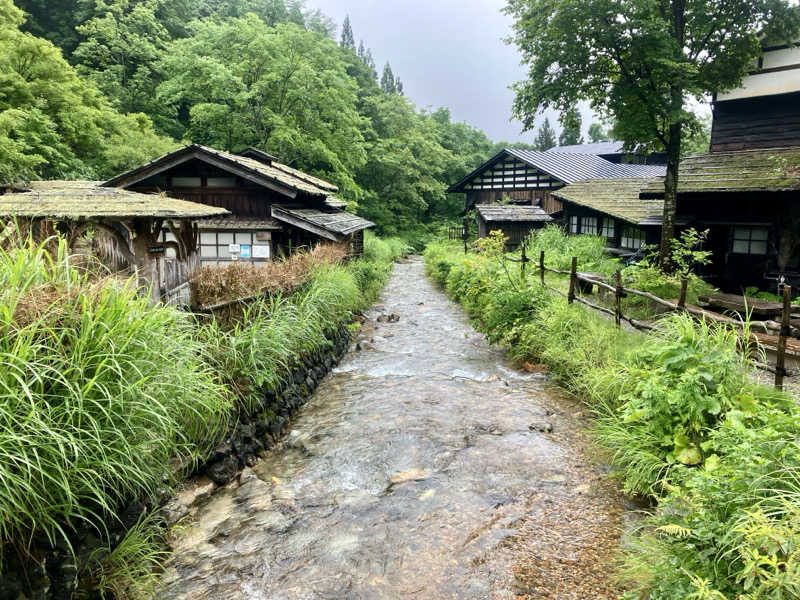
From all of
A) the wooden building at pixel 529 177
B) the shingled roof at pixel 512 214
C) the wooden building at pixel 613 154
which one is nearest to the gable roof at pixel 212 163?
the shingled roof at pixel 512 214

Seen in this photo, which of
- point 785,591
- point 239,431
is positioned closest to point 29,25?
point 239,431

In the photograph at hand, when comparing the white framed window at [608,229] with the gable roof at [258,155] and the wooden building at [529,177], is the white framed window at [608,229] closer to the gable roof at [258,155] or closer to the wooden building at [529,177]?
the wooden building at [529,177]

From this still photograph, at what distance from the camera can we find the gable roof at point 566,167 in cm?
2992

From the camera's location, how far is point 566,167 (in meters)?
31.3

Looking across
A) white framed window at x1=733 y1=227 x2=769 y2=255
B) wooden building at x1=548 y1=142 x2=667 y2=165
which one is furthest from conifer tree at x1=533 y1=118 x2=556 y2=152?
white framed window at x1=733 y1=227 x2=769 y2=255

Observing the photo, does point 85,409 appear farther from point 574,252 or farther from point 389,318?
point 574,252

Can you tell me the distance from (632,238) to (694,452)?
16.1 m

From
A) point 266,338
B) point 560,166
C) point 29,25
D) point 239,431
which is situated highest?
point 29,25

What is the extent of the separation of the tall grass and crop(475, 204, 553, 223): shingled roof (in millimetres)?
23959

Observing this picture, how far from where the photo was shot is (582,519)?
4.78m

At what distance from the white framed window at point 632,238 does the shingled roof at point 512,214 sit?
7432 mm

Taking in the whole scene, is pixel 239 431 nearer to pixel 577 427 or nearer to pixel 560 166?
pixel 577 427

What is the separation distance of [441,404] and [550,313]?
3435 millimetres

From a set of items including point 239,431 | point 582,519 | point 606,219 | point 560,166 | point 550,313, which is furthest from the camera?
point 560,166
